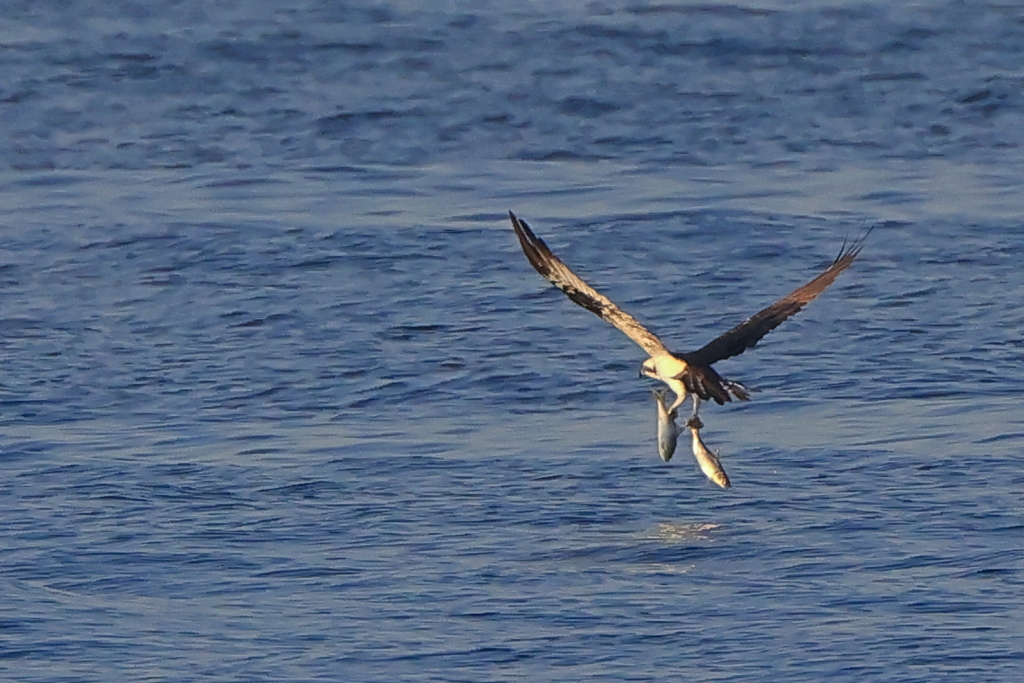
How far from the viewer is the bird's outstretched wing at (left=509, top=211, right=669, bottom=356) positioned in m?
8.23

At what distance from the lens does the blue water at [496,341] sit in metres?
8.04

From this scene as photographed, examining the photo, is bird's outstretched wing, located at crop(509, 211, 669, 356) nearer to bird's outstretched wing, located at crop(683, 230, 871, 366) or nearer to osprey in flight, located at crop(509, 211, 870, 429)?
osprey in flight, located at crop(509, 211, 870, 429)

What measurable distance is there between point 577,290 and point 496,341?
10.1 feet

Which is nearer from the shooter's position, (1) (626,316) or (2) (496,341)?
(1) (626,316)

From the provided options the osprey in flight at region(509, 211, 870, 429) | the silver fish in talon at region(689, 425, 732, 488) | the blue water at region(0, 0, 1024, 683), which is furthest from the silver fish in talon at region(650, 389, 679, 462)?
the blue water at region(0, 0, 1024, 683)

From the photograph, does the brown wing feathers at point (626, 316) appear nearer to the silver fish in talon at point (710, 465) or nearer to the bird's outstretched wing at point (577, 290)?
the bird's outstretched wing at point (577, 290)

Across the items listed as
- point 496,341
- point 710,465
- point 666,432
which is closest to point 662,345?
point 666,432

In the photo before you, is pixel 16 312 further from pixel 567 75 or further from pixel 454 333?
pixel 567 75

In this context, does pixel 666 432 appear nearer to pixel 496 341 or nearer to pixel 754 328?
pixel 754 328

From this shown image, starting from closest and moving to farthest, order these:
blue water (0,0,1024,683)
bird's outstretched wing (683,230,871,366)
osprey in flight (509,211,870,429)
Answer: blue water (0,0,1024,683) < osprey in flight (509,211,870,429) < bird's outstretched wing (683,230,871,366)

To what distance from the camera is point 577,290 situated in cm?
827

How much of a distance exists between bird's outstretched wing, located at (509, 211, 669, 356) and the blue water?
2.80 ft

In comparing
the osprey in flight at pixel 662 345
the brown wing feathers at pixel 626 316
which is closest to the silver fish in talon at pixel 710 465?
the osprey in flight at pixel 662 345

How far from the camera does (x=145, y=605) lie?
8188mm
